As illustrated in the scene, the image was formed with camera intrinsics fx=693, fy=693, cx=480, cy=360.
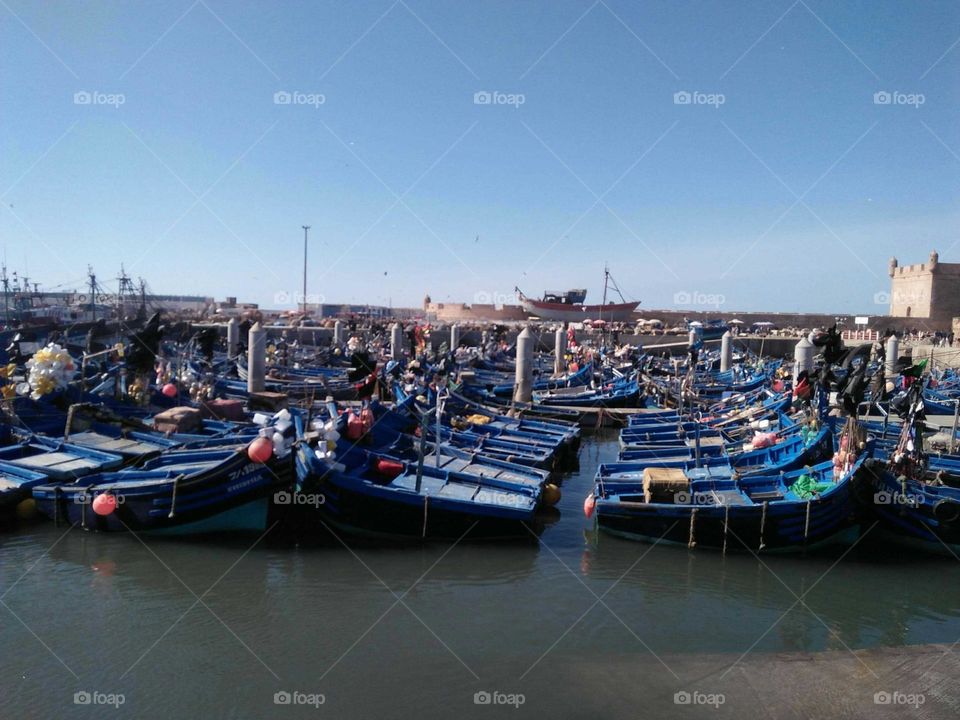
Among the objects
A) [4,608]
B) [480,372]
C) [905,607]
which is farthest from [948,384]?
[4,608]

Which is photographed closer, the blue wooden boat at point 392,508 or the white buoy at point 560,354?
the blue wooden boat at point 392,508

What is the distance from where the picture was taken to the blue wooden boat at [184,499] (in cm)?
1233

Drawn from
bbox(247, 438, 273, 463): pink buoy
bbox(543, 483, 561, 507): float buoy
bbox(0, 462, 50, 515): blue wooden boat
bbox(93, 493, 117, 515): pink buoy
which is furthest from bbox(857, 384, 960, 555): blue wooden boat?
bbox(0, 462, 50, 515): blue wooden boat

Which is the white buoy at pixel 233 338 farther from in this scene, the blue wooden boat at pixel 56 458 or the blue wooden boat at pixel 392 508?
the blue wooden boat at pixel 392 508

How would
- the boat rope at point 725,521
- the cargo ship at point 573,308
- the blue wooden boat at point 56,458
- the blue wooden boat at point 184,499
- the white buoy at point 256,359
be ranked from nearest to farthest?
the blue wooden boat at point 184,499 < the boat rope at point 725,521 < the blue wooden boat at point 56,458 < the white buoy at point 256,359 < the cargo ship at point 573,308

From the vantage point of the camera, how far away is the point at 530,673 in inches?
343

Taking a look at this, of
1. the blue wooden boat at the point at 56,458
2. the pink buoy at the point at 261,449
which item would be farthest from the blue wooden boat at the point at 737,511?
the blue wooden boat at the point at 56,458

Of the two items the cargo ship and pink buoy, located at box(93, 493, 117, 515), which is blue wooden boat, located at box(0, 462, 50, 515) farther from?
the cargo ship

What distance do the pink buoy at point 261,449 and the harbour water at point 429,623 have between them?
177 cm

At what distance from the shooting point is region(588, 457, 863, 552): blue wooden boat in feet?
40.9

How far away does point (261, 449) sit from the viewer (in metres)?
11.9

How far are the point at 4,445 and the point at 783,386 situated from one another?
933 inches

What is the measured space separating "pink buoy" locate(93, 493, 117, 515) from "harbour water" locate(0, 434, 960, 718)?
68cm

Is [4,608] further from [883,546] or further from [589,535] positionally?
[883,546]
